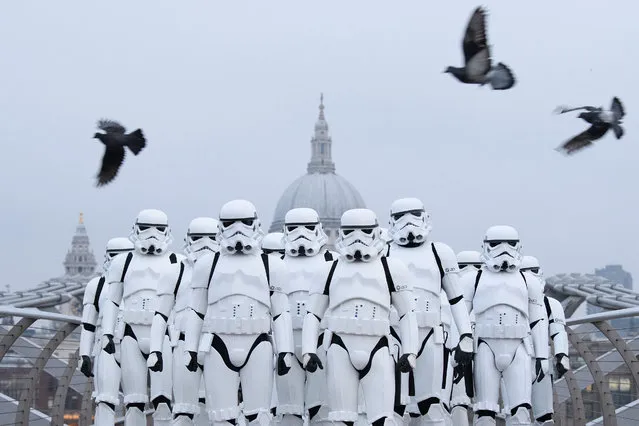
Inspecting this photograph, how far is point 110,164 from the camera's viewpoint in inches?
524

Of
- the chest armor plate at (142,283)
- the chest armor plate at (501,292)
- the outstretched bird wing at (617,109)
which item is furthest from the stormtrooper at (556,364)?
the chest armor plate at (142,283)

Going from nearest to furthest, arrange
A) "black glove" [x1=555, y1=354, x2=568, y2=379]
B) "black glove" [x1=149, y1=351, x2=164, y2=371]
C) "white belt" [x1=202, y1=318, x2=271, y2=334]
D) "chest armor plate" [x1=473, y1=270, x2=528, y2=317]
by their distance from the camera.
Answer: "white belt" [x1=202, y1=318, x2=271, y2=334] → "black glove" [x1=149, y1=351, x2=164, y2=371] → "black glove" [x1=555, y1=354, x2=568, y2=379] → "chest armor plate" [x1=473, y1=270, x2=528, y2=317]

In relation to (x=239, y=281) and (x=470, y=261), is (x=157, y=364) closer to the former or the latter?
(x=239, y=281)

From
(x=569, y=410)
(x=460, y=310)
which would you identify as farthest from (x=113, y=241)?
(x=569, y=410)

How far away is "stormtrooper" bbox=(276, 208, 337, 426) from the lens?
13.3 meters

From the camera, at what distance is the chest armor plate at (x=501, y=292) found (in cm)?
1410

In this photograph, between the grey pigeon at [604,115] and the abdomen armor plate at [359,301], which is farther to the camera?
the grey pigeon at [604,115]

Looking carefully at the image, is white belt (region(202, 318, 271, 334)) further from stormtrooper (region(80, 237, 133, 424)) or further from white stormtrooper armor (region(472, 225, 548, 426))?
white stormtrooper armor (region(472, 225, 548, 426))

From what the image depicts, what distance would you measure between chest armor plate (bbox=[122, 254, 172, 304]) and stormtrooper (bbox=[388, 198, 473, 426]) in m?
2.41

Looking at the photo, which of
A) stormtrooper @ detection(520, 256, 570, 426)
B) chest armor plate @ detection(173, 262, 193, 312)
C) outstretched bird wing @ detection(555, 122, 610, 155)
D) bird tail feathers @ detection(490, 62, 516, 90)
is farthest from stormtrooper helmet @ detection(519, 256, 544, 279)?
chest armor plate @ detection(173, 262, 193, 312)

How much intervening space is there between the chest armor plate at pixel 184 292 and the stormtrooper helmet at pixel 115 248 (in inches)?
75.9

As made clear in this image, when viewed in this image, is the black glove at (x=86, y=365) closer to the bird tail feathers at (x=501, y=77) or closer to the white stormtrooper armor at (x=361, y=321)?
the white stormtrooper armor at (x=361, y=321)

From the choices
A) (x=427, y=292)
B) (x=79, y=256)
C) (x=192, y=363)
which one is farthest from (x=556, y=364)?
(x=79, y=256)

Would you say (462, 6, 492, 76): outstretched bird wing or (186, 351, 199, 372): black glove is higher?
(462, 6, 492, 76): outstretched bird wing
